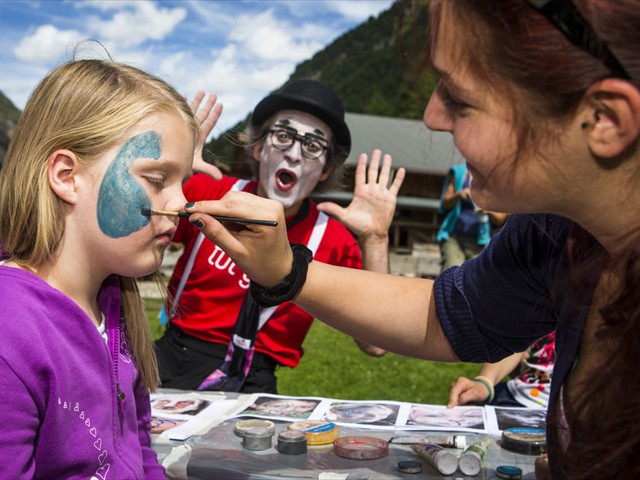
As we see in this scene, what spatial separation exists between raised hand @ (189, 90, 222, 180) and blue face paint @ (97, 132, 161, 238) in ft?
4.38

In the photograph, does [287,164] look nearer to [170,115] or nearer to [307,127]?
[307,127]

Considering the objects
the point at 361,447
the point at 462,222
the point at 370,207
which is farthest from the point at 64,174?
the point at 462,222

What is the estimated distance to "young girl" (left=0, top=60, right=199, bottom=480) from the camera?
4.38ft

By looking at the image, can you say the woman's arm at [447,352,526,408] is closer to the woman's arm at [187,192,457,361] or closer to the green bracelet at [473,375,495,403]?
the green bracelet at [473,375,495,403]

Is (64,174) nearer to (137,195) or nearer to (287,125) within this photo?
(137,195)

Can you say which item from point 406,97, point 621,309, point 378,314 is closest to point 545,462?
point 378,314

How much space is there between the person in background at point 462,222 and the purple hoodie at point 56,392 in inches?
159

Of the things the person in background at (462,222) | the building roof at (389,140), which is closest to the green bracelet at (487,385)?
the person in background at (462,222)

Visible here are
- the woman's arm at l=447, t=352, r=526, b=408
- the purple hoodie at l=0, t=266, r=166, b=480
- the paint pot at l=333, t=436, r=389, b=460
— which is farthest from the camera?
the woman's arm at l=447, t=352, r=526, b=408

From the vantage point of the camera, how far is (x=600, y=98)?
3.21 ft

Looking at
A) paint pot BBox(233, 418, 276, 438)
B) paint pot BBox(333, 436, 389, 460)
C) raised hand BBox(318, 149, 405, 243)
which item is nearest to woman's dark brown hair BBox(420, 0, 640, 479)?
paint pot BBox(333, 436, 389, 460)

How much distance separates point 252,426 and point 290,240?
117 centimetres

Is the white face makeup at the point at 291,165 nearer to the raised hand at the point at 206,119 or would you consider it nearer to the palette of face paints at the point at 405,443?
the raised hand at the point at 206,119

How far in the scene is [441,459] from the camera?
1640 millimetres
